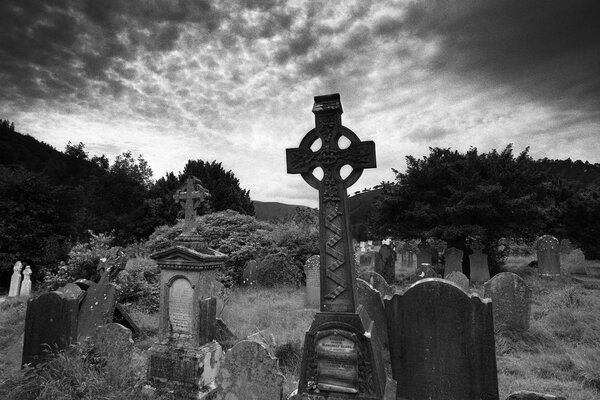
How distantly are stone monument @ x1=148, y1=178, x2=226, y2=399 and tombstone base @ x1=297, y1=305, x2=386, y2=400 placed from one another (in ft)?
7.11

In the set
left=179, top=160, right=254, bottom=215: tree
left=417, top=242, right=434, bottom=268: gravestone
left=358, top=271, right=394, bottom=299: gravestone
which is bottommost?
left=358, top=271, right=394, bottom=299: gravestone

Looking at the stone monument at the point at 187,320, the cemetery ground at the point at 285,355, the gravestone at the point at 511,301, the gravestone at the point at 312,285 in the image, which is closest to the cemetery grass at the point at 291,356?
the cemetery ground at the point at 285,355

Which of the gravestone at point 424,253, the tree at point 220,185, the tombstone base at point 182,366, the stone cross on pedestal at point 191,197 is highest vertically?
the tree at point 220,185

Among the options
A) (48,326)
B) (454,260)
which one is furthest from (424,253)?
(48,326)

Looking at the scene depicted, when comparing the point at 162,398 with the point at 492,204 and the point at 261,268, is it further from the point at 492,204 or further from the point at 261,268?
the point at 492,204

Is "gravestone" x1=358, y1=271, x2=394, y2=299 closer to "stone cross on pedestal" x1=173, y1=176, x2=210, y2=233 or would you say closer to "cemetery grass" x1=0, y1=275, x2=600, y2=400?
"cemetery grass" x1=0, y1=275, x2=600, y2=400

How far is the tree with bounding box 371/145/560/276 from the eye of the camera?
1253 centimetres

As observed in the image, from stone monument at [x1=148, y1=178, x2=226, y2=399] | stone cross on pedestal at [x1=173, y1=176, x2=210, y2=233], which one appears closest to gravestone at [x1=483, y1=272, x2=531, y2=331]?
stone monument at [x1=148, y1=178, x2=226, y2=399]

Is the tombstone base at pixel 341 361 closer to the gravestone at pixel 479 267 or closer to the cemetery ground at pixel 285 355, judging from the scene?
the cemetery ground at pixel 285 355

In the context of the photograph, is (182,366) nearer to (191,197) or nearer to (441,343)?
(191,197)

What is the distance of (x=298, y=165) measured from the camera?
12.1 ft

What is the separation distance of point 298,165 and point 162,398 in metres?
3.69

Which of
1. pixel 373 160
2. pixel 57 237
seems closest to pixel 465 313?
pixel 373 160

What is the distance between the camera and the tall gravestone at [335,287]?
3.15 meters
